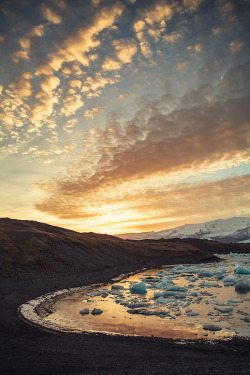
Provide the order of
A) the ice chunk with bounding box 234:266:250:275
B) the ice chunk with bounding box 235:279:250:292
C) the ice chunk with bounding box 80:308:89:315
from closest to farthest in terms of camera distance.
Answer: the ice chunk with bounding box 80:308:89:315, the ice chunk with bounding box 235:279:250:292, the ice chunk with bounding box 234:266:250:275

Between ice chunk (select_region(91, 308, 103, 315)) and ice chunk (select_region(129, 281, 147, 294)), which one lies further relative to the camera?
ice chunk (select_region(129, 281, 147, 294))

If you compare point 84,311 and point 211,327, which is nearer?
point 211,327

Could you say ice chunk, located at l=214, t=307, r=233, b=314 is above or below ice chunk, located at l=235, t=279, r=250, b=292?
above

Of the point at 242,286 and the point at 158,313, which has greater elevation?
the point at 158,313

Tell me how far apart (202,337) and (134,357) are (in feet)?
13.8

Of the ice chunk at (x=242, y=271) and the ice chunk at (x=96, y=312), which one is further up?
the ice chunk at (x=96, y=312)

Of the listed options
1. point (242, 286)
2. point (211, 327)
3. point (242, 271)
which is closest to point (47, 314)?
point (211, 327)

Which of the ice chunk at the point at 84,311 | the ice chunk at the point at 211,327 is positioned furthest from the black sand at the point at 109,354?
the ice chunk at the point at 84,311

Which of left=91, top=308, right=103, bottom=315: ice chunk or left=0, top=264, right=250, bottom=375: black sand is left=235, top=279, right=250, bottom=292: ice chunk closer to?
left=0, top=264, right=250, bottom=375: black sand

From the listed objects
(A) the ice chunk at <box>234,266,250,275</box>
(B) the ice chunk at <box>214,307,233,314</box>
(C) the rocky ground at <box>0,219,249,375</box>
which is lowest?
(A) the ice chunk at <box>234,266,250,275</box>

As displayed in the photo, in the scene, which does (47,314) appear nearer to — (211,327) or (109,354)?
(109,354)

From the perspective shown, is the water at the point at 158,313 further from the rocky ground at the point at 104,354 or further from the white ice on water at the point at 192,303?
the rocky ground at the point at 104,354

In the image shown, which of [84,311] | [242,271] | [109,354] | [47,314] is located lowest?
[242,271]

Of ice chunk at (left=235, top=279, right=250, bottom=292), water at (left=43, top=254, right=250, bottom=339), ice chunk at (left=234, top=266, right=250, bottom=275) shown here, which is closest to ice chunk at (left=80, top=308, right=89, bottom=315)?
water at (left=43, top=254, right=250, bottom=339)
